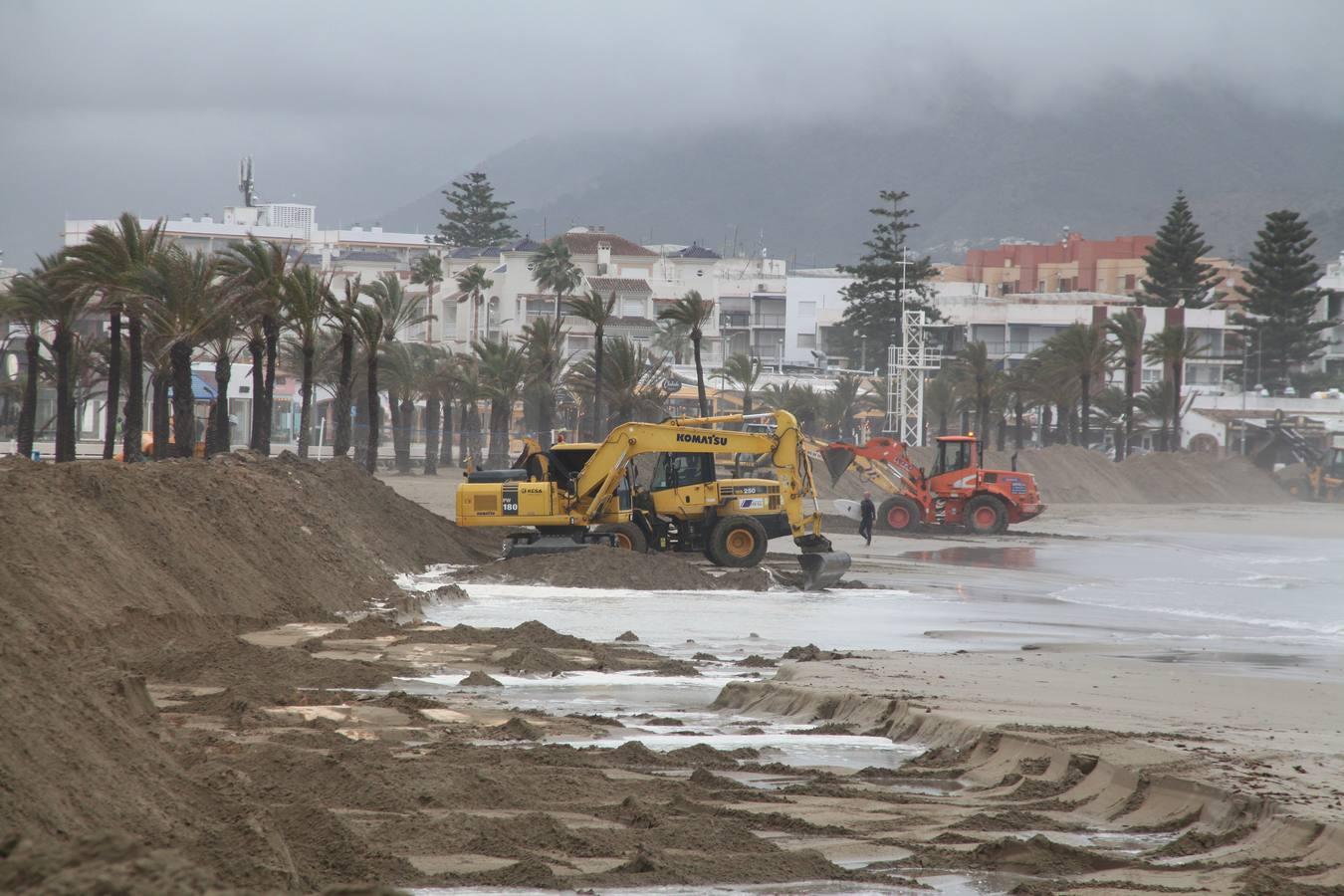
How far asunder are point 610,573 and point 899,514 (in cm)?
1924

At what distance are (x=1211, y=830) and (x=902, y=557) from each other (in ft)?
85.0

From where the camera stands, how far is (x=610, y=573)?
2477 cm

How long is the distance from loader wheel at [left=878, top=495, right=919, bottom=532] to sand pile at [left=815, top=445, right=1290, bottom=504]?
845 inches

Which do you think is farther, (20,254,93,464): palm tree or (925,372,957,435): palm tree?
(925,372,957,435): palm tree

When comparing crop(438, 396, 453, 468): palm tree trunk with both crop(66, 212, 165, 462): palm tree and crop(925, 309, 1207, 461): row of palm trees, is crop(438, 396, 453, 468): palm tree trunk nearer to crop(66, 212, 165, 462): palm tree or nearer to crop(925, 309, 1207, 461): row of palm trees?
crop(925, 309, 1207, 461): row of palm trees

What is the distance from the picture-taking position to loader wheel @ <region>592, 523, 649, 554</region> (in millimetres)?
27344

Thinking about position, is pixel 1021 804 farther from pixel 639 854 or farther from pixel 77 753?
pixel 77 753

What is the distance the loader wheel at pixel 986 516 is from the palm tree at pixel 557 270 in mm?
58477

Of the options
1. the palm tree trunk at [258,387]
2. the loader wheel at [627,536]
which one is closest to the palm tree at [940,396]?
the palm tree trunk at [258,387]

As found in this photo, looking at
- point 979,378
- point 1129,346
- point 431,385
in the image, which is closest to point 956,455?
point 979,378

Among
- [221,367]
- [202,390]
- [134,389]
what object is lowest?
[134,389]

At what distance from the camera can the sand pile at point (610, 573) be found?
80.9 feet

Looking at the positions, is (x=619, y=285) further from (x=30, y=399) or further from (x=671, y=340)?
(x=30, y=399)

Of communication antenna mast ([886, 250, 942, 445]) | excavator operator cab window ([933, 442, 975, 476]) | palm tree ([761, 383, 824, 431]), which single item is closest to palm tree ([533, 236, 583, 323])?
palm tree ([761, 383, 824, 431])
